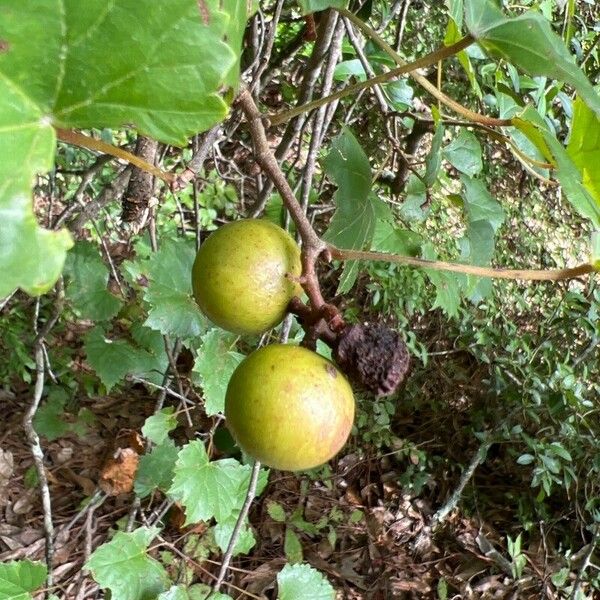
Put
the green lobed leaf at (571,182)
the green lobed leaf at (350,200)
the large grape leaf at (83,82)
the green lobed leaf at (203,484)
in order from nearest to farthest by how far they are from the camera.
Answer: the large grape leaf at (83,82) → the green lobed leaf at (571,182) → the green lobed leaf at (350,200) → the green lobed leaf at (203,484)

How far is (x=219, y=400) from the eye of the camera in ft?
4.86

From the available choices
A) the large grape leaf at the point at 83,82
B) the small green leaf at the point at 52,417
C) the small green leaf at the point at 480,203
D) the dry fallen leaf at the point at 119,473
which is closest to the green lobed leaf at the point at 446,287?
the small green leaf at the point at 480,203

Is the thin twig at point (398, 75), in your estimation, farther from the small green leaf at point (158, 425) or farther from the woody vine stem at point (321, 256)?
the small green leaf at point (158, 425)

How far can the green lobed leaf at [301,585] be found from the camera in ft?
5.50

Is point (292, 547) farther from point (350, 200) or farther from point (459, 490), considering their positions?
point (350, 200)

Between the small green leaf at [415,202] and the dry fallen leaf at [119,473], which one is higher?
the small green leaf at [415,202]

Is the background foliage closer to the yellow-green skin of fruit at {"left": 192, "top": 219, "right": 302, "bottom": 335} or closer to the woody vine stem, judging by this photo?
the woody vine stem

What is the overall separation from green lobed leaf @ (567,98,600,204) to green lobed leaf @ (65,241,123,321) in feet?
4.56

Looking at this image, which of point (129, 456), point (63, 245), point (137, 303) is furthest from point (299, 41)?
point (63, 245)

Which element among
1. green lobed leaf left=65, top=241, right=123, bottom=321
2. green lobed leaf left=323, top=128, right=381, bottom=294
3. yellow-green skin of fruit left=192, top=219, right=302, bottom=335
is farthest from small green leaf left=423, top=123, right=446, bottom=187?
green lobed leaf left=65, top=241, right=123, bottom=321

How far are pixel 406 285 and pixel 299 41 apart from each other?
1.57 metres

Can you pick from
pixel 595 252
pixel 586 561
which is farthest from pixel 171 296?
pixel 586 561

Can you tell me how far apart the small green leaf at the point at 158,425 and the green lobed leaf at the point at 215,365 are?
0.33 metres

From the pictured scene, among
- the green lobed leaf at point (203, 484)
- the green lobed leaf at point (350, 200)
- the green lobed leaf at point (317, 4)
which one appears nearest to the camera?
the green lobed leaf at point (317, 4)
